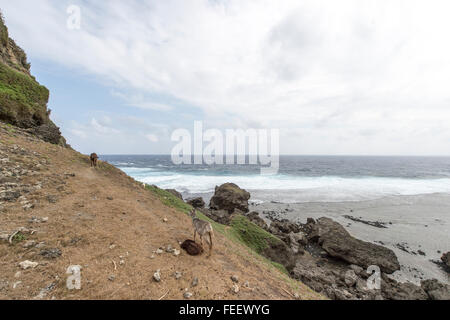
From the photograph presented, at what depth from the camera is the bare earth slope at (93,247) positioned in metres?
3.31

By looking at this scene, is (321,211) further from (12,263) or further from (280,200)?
(12,263)

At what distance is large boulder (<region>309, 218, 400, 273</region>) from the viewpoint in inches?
424

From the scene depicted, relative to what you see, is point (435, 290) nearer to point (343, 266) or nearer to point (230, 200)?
point (343, 266)

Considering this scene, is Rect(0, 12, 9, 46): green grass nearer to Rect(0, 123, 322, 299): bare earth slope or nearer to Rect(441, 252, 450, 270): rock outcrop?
Rect(0, 123, 322, 299): bare earth slope

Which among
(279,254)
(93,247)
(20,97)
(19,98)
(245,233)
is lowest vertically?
(279,254)

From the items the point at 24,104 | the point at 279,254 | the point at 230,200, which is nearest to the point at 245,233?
the point at 279,254

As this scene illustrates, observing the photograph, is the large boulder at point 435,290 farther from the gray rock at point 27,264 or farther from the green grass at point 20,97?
the green grass at point 20,97

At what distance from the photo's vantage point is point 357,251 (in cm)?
1139

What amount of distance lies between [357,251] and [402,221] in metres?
12.2

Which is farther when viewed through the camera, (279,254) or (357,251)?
(357,251)

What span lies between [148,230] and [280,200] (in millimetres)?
24476

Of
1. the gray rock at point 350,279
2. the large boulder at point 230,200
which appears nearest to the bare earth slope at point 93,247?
the gray rock at point 350,279

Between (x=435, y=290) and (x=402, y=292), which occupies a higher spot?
(x=435, y=290)

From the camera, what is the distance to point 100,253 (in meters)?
4.20
